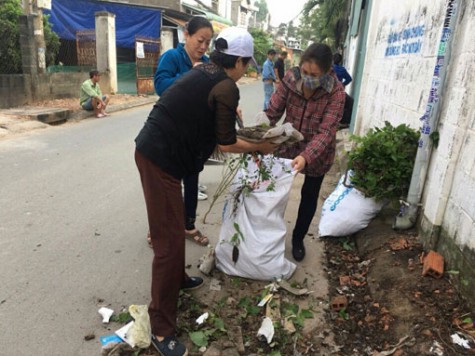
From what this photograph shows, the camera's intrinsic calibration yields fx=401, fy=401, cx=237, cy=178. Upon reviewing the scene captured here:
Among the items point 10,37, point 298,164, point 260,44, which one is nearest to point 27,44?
point 10,37

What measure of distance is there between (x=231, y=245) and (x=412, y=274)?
1.32 metres

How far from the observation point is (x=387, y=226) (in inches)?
142

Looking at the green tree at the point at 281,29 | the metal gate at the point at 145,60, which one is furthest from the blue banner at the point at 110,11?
the green tree at the point at 281,29

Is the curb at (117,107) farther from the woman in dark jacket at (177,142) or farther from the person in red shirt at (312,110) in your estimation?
the woman in dark jacket at (177,142)

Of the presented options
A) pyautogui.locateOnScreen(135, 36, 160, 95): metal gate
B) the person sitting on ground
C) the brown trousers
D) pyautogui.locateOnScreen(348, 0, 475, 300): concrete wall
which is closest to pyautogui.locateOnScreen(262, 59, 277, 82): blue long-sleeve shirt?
the person sitting on ground

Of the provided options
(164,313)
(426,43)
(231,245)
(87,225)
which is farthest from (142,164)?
(426,43)

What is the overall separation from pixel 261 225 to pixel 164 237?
909mm

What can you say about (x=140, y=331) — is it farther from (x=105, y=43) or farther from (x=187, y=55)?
(x=105, y=43)

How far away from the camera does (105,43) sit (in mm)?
13633

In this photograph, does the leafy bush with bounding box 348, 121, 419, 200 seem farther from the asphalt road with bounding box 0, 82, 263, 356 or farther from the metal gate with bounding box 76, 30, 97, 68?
the metal gate with bounding box 76, 30, 97, 68

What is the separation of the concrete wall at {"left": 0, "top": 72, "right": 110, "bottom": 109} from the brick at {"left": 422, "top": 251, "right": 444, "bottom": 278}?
984 centimetres

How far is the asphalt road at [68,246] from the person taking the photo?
249cm

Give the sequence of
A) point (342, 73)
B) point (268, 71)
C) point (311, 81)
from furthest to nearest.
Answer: point (268, 71)
point (342, 73)
point (311, 81)

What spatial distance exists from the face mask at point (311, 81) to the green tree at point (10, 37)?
991cm
